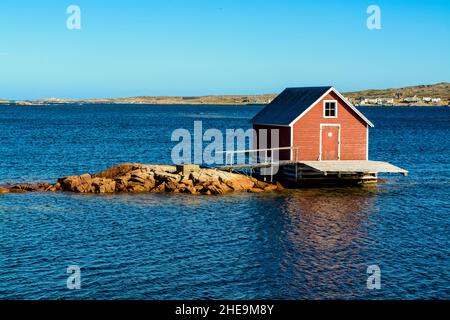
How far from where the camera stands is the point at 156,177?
40188 mm

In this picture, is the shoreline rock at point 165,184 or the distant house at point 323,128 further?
the distant house at point 323,128

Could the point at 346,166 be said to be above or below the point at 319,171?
above

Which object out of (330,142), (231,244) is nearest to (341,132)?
(330,142)

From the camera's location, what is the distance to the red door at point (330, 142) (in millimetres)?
41750

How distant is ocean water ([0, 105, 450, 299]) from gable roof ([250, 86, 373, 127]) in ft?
16.5

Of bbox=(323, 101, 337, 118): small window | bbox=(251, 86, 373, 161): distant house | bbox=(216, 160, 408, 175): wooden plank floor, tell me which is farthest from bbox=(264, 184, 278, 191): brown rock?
bbox=(323, 101, 337, 118): small window

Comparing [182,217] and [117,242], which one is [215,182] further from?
[117,242]

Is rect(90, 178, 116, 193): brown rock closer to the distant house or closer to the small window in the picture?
the distant house

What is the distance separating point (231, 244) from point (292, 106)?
61.1 feet

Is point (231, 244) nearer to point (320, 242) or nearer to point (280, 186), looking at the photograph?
point (320, 242)

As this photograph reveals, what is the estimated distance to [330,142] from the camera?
41938mm

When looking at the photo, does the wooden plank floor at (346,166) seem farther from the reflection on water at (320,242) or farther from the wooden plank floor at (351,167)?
the reflection on water at (320,242)

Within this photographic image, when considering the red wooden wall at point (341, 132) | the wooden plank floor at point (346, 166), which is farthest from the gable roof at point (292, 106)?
the wooden plank floor at point (346, 166)

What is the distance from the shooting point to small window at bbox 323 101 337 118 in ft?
136
